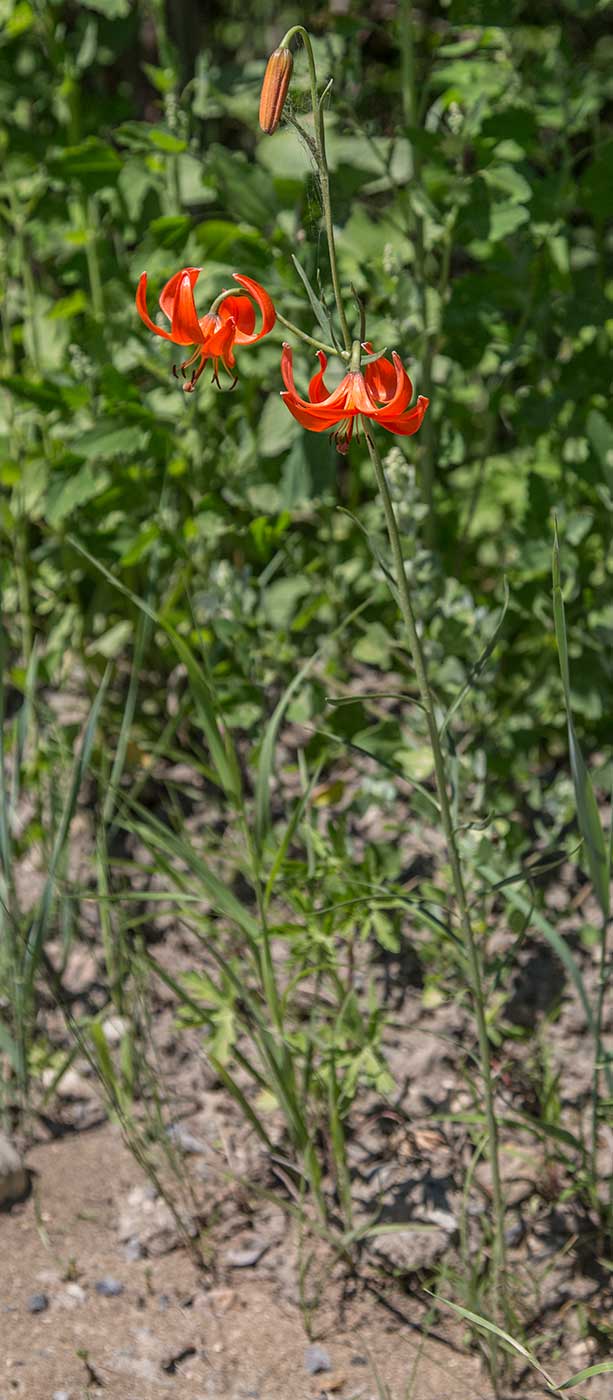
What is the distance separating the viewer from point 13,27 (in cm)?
237

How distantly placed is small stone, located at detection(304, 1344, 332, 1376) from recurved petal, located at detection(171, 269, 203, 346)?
4.24 ft

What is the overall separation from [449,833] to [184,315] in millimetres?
595

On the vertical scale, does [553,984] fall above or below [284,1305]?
above

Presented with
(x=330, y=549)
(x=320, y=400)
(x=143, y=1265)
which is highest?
(x=320, y=400)

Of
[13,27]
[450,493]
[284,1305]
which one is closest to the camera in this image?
[284,1305]

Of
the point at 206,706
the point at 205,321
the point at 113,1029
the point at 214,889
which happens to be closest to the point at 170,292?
the point at 205,321

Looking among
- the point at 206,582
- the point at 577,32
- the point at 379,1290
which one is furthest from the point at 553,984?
the point at 577,32

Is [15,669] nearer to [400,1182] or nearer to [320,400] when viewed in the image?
[400,1182]

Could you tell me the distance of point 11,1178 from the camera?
1999mm

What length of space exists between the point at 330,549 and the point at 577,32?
1953 millimetres

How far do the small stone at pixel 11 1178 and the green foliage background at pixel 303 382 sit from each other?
2.44 ft

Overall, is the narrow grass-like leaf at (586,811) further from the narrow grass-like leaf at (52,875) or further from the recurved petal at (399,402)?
the narrow grass-like leaf at (52,875)

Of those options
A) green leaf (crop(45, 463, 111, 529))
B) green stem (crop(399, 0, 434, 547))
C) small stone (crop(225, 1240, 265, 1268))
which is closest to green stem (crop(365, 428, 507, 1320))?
small stone (crop(225, 1240, 265, 1268))

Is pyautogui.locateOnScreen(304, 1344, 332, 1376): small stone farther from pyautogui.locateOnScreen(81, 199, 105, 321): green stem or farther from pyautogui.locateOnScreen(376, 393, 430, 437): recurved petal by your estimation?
pyautogui.locateOnScreen(81, 199, 105, 321): green stem
